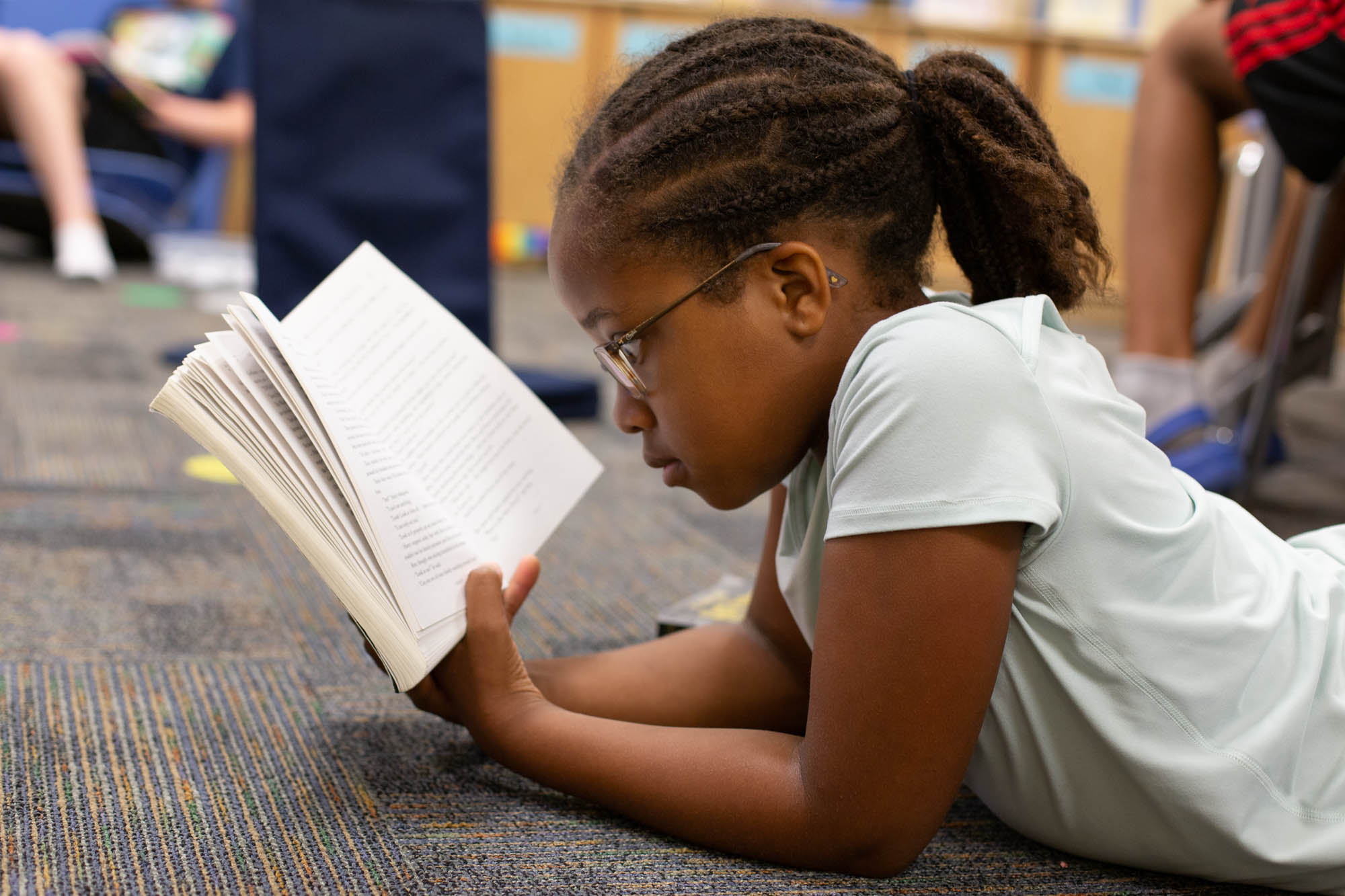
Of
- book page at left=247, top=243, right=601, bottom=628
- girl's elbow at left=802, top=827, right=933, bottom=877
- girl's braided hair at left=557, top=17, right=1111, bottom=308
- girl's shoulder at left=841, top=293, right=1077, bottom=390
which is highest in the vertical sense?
girl's braided hair at left=557, top=17, right=1111, bottom=308

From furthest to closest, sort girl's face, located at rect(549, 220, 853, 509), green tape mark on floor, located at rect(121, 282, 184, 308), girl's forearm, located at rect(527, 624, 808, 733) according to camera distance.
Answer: green tape mark on floor, located at rect(121, 282, 184, 308) → girl's forearm, located at rect(527, 624, 808, 733) → girl's face, located at rect(549, 220, 853, 509)

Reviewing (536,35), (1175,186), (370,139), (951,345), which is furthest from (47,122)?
(951,345)

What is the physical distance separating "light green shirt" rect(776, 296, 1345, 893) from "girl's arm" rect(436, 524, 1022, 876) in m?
0.03

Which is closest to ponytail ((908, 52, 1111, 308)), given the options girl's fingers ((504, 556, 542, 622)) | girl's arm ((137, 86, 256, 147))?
girl's fingers ((504, 556, 542, 622))

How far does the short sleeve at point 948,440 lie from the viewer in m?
0.58

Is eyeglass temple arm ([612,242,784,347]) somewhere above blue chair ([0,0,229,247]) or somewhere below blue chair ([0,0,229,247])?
above

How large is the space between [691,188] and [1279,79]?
965 millimetres

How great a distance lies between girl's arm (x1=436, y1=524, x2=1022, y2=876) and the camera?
0.59 meters

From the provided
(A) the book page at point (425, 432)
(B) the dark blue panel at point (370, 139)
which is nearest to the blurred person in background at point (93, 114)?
(B) the dark blue panel at point (370, 139)

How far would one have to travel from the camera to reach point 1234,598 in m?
0.68

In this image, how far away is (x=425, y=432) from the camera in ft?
2.54

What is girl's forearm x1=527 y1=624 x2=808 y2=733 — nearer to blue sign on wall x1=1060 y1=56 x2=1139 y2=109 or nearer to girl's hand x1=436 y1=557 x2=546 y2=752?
girl's hand x1=436 y1=557 x2=546 y2=752

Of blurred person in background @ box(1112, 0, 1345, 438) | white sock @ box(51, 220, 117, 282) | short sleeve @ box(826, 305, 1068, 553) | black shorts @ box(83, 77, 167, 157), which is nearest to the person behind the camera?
short sleeve @ box(826, 305, 1068, 553)

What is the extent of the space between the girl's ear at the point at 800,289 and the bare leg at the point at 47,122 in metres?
3.10
